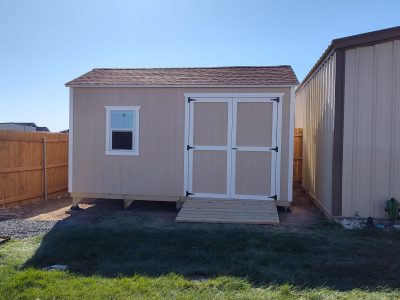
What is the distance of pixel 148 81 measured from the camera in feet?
28.5

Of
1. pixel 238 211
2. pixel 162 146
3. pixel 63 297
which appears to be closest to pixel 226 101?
pixel 162 146

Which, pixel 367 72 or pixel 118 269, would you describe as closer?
pixel 118 269

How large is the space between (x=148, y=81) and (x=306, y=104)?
476 cm

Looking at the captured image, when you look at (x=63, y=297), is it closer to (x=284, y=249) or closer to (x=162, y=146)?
(x=284, y=249)

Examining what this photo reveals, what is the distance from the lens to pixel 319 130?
8.80m

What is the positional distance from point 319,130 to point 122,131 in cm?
447

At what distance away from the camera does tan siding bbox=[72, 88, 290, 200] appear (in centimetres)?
855

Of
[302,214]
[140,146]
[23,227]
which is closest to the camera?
[23,227]

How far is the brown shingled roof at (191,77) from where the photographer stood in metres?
8.35

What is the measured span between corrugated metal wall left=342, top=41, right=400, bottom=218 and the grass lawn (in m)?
0.82

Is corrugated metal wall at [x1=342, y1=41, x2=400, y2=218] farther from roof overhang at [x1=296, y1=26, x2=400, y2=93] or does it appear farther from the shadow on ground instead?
the shadow on ground

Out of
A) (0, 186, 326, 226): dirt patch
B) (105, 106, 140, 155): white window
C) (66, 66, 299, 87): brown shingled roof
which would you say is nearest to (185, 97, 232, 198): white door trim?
(66, 66, 299, 87): brown shingled roof

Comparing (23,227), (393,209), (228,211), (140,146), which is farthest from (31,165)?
(393,209)

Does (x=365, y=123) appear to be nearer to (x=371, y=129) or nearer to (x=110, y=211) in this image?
(x=371, y=129)
